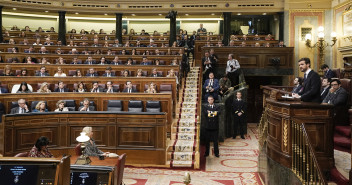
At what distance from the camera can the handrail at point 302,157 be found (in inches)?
131

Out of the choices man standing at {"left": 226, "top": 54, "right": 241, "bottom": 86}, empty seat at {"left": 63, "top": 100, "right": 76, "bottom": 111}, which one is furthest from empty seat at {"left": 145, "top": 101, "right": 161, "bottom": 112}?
man standing at {"left": 226, "top": 54, "right": 241, "bottom": 86}

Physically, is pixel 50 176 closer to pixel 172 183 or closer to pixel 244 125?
pixel 172 183

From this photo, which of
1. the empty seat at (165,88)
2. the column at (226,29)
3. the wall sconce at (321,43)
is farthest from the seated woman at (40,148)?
the column at (226,29)

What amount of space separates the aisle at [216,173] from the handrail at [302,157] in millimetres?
1414

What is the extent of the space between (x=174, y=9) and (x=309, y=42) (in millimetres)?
5802

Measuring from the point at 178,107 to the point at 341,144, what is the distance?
4.27 m

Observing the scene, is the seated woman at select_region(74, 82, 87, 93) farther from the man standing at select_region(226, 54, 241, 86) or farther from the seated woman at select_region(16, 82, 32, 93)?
the man standing at select_region(226, 54, 241, 86)

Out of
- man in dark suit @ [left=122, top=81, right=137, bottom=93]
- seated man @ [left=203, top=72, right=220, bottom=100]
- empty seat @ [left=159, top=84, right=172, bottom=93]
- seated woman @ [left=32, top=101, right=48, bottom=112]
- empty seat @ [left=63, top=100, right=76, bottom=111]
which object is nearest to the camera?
seated woman @ [left=32, top=101, right=48, bottom=112]

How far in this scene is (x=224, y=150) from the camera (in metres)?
7.22

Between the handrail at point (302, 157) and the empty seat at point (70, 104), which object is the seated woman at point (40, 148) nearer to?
the handrail at point (302, 157)

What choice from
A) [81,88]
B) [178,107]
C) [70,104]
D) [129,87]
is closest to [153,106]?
[129,87]

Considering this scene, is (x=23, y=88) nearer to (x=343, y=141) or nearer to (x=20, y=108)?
(x=20, y=108)

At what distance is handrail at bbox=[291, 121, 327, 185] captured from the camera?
3320 mm

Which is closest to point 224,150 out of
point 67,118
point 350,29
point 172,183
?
point 172,183
